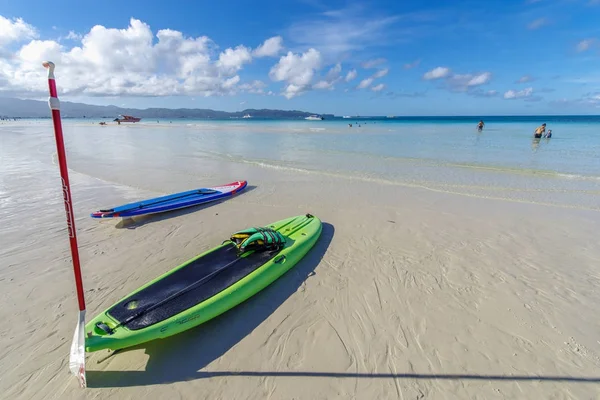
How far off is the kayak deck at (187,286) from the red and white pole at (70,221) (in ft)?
1.62

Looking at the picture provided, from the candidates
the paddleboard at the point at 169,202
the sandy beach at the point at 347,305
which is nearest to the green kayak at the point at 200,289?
the sandy beach at the point at 347,305

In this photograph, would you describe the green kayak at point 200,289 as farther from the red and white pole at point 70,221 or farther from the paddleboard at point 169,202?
the paddleboard at point 169,202

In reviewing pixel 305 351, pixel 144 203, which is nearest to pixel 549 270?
pixel 305 351

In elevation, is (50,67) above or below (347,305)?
above

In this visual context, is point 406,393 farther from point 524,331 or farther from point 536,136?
point 536,136

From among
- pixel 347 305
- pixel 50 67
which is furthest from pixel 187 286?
pixel 50 67

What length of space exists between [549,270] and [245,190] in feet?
29.7

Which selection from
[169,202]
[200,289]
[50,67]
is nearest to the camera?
A: [50,67]

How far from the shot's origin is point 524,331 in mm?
4152

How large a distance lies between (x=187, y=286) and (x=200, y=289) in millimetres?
233

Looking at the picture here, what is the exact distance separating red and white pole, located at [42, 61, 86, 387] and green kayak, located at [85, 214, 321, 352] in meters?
0.12

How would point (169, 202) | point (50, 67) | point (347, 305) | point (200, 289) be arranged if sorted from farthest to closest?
point (169, 202) < point (347, 305) < point (200, 289) < point (50, 67)

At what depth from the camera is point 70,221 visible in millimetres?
2936

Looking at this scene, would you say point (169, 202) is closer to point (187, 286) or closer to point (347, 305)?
point (187, 286)
